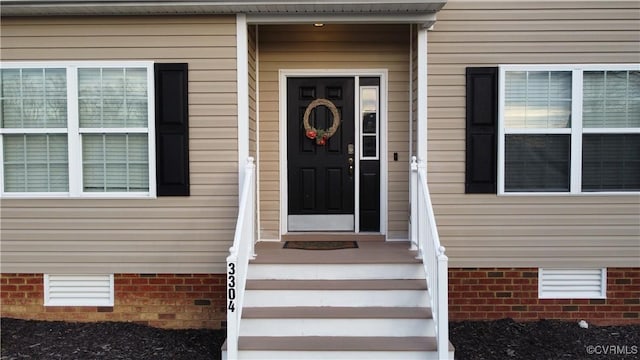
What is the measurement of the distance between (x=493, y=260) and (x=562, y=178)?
110cm

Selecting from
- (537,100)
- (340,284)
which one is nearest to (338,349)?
(340,284)

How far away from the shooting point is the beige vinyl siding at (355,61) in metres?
6.30

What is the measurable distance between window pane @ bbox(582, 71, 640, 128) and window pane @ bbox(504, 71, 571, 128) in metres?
0.23

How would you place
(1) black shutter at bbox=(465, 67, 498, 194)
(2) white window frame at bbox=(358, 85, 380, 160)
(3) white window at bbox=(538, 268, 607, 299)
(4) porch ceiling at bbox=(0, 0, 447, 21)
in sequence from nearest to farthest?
(4) porch ceiling at bbox=(0, 0, 447, 21), (1) black shutter at bbox=(465, 67, 498, 194), (3) white window at bbox=(538, 268, 607, 299), (2) white window frame at bbox=(358, 85, 380, 160)

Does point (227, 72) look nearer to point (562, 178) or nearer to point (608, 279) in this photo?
point (562, 178)

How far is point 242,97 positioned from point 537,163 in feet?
10.1

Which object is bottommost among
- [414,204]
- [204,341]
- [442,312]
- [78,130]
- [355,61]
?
[204,341]

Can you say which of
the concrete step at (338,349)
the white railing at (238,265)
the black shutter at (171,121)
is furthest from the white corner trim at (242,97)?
the concrete step at (338,349)

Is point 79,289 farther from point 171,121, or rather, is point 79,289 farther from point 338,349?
point 338,349

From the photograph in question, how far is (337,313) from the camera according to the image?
477cm

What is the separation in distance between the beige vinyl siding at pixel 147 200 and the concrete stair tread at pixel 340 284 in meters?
0.73

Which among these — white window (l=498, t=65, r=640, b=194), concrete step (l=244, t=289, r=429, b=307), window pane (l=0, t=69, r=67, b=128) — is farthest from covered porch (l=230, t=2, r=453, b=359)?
window pane (l=0, t=69, r=67, b=128)

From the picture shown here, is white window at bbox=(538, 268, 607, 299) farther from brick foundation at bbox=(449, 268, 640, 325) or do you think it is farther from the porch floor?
the porch floor

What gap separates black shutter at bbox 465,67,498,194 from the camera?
559cm
